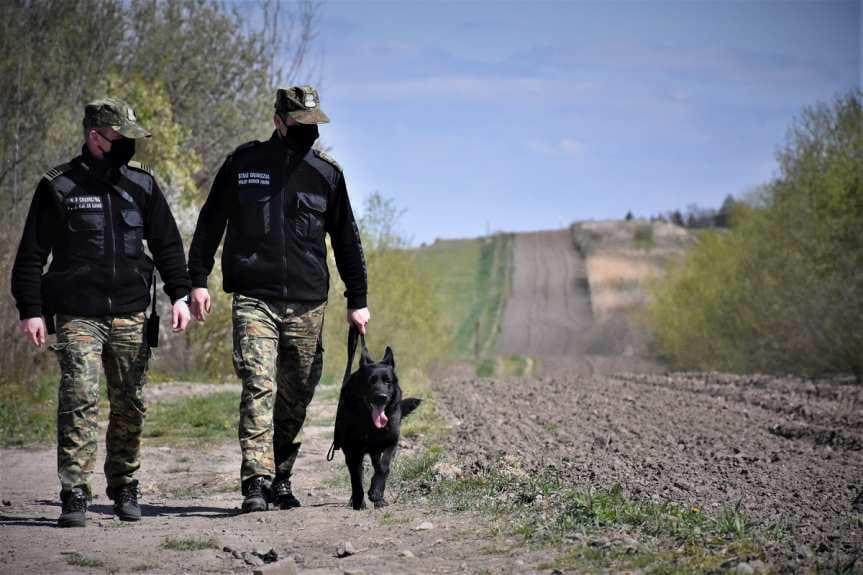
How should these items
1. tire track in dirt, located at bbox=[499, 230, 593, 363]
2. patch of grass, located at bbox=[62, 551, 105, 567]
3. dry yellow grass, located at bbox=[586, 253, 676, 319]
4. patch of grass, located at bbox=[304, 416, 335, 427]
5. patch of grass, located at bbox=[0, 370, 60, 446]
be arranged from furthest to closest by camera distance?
dry yellow grass, located at bbox=[586, 253, 676, 319], tire track in dirt, located at bbox=[499, 230, 593, 363], patch of grass, located at bbox=[304, 416, 335, 427], patch of grass, located at bbox=[0, 370, 60, 446], patch of grass, located at bbox=[62, 551, 105, 567]

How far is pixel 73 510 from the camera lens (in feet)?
24.9

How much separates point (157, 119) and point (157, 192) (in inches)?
735

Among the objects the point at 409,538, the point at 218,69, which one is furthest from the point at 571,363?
the point at 409,538

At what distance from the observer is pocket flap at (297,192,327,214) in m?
8.43

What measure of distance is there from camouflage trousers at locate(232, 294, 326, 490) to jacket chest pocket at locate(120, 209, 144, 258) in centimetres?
81

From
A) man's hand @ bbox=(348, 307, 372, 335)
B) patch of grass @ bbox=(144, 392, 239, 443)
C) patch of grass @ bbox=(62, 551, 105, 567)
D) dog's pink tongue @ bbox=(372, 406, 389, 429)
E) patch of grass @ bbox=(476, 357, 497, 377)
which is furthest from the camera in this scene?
patch of grass @ bbox=(476, 357, 497, 377)

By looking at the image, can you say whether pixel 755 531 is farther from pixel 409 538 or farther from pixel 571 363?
pixel 571 363

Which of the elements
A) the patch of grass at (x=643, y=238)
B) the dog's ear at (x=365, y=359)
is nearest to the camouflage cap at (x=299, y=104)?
the dog's ear at (x=365, y=359)

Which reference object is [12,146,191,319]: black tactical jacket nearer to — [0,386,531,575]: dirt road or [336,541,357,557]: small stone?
[0,386,531,575]: dirt road

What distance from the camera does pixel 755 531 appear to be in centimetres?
638

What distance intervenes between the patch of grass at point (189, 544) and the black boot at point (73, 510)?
2.98ft

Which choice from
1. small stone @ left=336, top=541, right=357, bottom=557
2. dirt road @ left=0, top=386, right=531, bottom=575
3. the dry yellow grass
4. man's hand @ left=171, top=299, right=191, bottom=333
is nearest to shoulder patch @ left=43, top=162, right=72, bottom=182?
man's hand @ left=171, top=299, right=191, bottom=333

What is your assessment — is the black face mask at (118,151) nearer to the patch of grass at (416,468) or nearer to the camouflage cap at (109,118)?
the camouflage cap at (109,118)

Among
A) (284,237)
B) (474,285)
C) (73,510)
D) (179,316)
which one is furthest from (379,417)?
(474,285)
